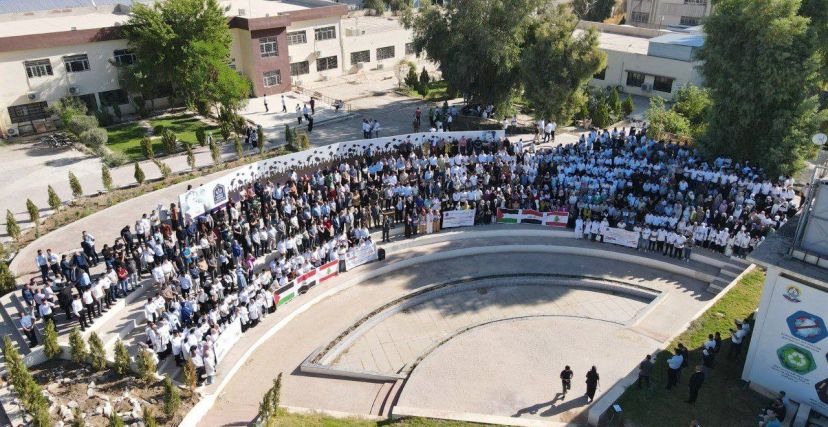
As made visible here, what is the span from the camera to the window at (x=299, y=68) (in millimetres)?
46125

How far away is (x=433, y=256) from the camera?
922 inches

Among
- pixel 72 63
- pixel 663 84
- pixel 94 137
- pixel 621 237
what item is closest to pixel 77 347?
pixel 94 137

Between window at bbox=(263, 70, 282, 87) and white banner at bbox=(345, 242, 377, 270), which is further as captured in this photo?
window at bbox=(263, 70, 282, 87)

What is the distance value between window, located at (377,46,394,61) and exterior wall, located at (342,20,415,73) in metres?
0.26

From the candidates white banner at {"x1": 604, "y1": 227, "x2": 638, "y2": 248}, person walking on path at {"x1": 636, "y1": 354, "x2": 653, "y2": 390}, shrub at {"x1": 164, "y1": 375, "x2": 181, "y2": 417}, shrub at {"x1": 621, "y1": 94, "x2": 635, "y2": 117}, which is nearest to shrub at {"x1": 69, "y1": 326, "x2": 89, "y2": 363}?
shrub at {"x1": 164, "y1": 375, "x2": 181, "y2": 417}

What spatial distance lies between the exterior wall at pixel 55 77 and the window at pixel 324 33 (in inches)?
A: 584

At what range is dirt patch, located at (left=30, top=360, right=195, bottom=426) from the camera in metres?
14.6

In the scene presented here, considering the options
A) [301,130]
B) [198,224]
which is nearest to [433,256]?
[198,224]

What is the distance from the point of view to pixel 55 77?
115 ft

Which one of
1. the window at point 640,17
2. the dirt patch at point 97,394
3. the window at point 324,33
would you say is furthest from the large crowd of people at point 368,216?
the window at point 640,17

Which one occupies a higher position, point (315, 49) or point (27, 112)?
point (315, 49)

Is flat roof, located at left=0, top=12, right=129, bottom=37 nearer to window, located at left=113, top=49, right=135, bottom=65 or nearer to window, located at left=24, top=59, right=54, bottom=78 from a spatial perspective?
window, located at left=113, top=49, right=135, bottom=65

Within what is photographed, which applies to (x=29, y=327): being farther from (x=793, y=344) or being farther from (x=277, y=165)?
(x=793, y=344)

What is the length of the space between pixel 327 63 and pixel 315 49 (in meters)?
1.91
